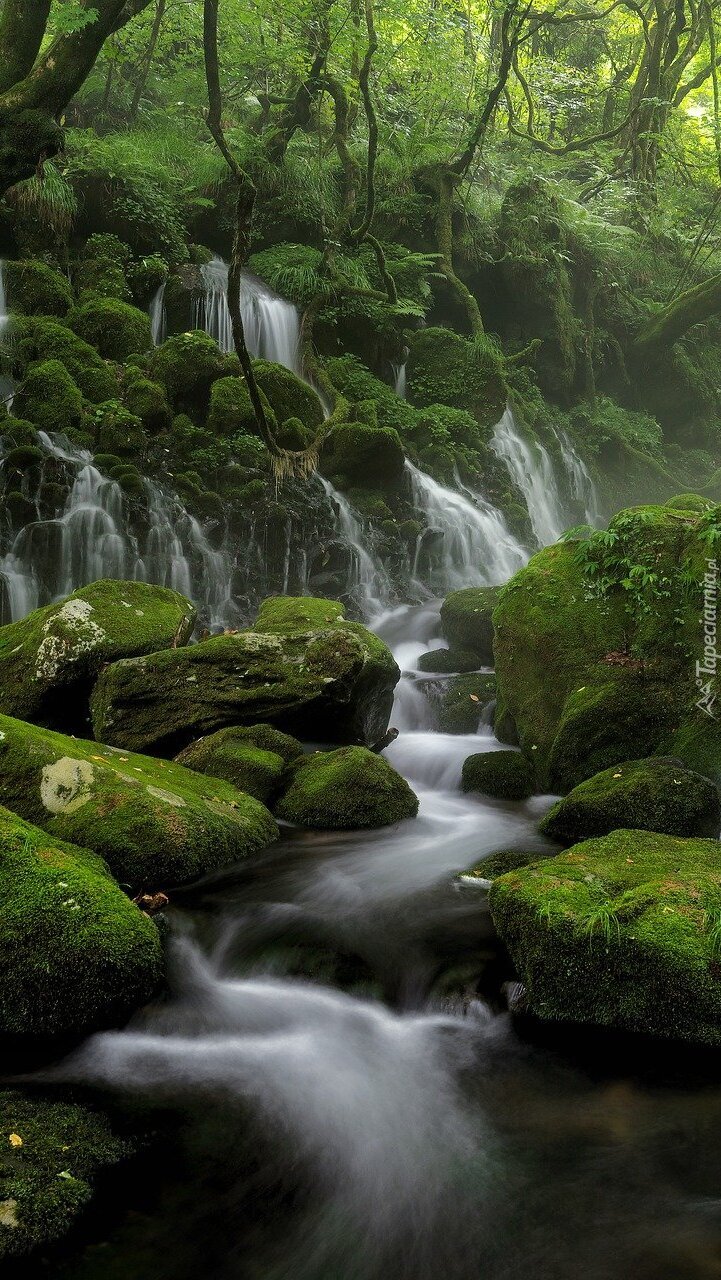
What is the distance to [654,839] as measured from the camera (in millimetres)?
4406

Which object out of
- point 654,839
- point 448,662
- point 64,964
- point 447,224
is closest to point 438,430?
point 447,224

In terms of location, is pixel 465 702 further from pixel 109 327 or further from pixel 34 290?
pixel 34 290

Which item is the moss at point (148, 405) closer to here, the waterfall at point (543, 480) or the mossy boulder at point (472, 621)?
the mossy boulder at point (472, 621)

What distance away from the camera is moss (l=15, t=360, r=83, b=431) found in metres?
11.5

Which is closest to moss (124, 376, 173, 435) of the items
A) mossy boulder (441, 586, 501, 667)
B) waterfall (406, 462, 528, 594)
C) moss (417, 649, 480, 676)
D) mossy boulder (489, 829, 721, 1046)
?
waterfall (406, 462, 528, 594)

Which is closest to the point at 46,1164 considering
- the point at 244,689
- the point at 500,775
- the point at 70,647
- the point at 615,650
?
the point at 244,689

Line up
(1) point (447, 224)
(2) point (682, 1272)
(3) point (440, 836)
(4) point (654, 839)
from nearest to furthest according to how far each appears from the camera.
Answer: (2) point (682, 1272) < (4) point (654, 839) < (3) point (440, 836) < (1) point (447, 224)

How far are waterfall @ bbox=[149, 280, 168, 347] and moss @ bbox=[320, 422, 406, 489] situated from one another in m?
4.15

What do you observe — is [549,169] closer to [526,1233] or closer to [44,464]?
[44,464]

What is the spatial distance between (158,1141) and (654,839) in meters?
2.95

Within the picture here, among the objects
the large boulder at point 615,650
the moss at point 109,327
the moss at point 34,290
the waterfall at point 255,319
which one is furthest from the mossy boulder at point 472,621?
the moss at point 34,290

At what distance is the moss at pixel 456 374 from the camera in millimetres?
17266

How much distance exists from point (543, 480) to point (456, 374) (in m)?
3.28

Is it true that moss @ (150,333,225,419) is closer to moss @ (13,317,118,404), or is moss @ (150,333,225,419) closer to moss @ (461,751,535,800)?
moss @ (13,317,118,404)
